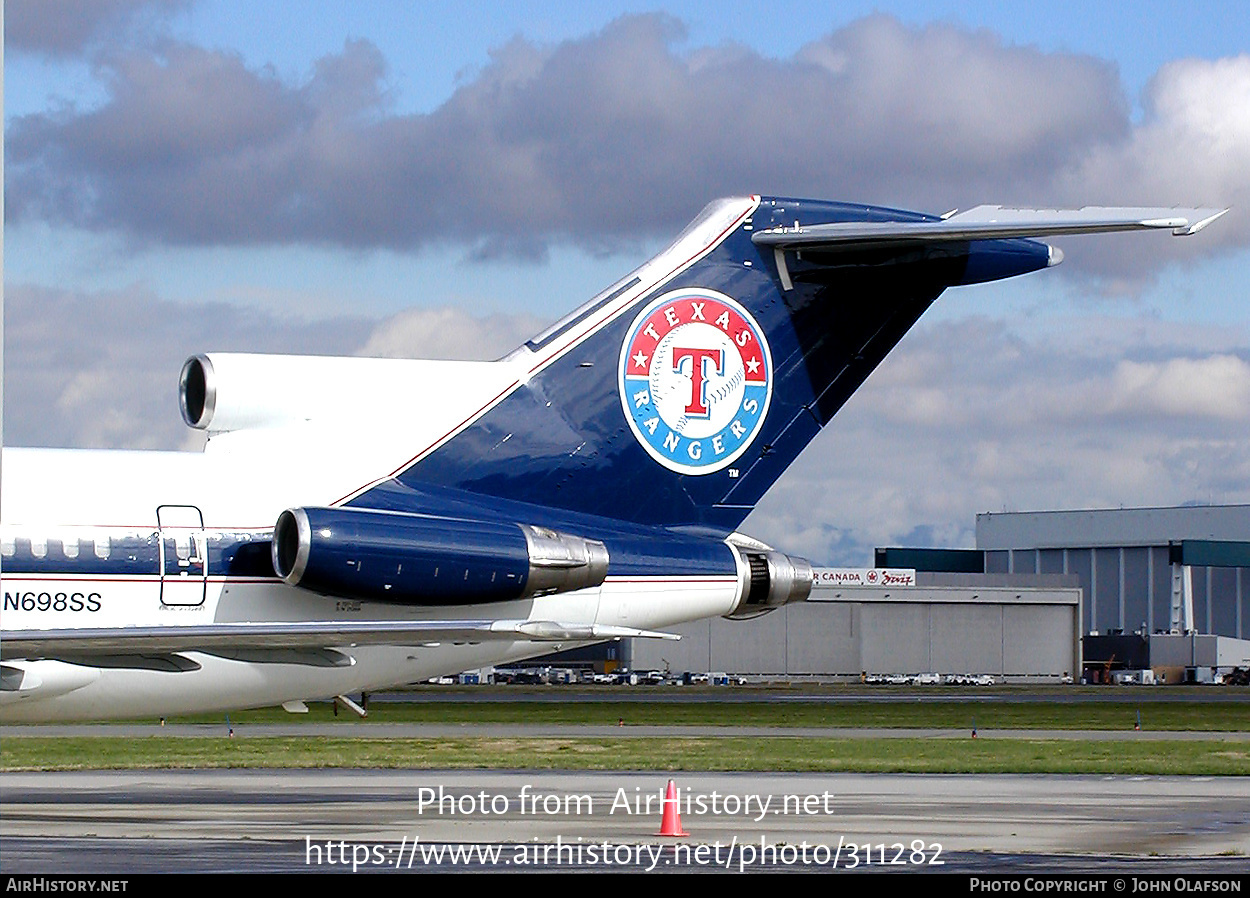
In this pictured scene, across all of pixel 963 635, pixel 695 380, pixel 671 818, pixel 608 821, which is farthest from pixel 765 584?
pixel 963 635

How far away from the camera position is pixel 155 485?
1730 cm

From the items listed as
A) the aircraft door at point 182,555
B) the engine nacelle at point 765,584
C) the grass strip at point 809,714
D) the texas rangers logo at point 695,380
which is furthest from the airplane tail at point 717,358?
the grass strip at point 809,714

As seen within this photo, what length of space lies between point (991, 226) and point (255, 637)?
29.7 ft

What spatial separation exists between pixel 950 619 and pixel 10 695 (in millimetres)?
99841

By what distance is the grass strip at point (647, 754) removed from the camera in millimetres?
29141

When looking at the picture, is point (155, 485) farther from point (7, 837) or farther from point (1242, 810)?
point (1242, 810)

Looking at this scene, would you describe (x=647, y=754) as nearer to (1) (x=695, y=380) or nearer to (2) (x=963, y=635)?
(1) (x=695, y=380)

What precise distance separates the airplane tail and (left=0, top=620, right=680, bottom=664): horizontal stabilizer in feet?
12.0

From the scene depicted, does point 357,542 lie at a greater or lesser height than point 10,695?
greater

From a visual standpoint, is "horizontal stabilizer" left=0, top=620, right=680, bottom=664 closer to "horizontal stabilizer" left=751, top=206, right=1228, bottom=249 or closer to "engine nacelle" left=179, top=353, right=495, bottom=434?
"engine nacelle" left=179, top=353, right=495, bottom=434

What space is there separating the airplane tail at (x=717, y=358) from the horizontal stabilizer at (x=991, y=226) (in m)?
0.03

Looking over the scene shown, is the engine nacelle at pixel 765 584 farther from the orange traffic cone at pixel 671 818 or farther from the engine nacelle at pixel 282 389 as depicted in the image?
the engine nacelle at pixel 282 389

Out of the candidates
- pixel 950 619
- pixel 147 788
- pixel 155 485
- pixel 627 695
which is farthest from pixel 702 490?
pixel 950 619
